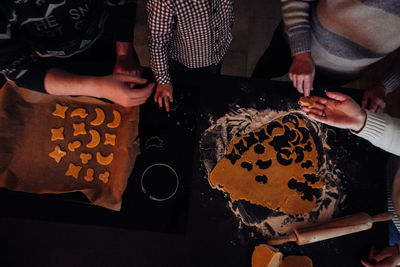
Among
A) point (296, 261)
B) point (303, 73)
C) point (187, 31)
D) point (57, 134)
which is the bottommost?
point (296, 261)

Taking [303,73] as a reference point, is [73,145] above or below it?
below

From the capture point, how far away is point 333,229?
958mm

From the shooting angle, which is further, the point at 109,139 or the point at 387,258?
the point at 109,139

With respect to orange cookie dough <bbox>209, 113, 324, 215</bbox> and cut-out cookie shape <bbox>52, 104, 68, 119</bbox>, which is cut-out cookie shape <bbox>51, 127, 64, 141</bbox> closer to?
cut-out cookie shape <bbox>52, 104, 68, 119</bbox>

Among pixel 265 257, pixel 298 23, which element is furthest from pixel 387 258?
pixel 298 23

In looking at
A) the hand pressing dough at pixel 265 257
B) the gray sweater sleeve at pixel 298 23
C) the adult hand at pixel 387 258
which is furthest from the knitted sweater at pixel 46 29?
the adult hand at pixel 387 258

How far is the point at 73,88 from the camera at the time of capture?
98cm

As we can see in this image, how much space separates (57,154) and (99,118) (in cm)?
21

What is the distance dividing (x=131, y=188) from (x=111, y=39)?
2.19ft

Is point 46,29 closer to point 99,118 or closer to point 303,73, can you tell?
point 99,118

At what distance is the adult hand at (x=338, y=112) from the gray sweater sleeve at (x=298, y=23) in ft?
0.73

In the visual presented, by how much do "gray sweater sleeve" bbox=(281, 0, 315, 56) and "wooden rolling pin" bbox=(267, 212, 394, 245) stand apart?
684 millimetres

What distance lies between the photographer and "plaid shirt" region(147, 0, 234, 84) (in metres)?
0.86

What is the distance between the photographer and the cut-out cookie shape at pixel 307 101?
106cm
